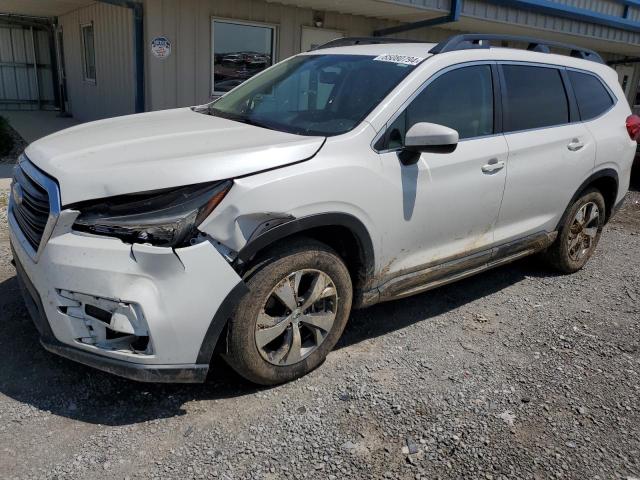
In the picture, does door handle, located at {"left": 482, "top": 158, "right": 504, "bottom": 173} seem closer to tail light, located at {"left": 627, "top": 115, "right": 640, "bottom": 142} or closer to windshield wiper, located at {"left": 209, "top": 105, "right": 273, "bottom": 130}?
windshield wiper, located at {"left": 209, "top": 105, "right": 273, "bottom": 130}

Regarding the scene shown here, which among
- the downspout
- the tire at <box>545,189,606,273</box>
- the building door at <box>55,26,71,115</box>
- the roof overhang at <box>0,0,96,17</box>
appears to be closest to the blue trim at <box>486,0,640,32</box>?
the downspout

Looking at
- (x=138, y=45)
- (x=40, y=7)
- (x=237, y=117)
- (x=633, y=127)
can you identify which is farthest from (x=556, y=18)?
(x=40, y=7)

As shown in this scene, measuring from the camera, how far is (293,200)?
2.70 m

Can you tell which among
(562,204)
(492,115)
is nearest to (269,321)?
(492,115)

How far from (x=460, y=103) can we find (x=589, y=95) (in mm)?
1747

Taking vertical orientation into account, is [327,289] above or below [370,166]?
below

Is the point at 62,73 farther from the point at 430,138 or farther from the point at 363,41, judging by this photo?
the point at 430,138

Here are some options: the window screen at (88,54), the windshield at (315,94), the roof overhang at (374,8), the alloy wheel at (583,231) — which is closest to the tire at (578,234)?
the alloy wheel at (583,231)

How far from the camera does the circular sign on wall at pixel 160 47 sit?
28.0ft

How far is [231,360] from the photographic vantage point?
9.13ft

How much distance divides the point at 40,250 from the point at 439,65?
2.48 meters

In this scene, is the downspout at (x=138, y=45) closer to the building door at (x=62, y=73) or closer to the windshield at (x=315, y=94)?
the windshield at (x=315, y=94)

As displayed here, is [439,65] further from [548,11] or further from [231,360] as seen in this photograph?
[548,11]

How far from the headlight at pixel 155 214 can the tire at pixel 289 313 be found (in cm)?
40
